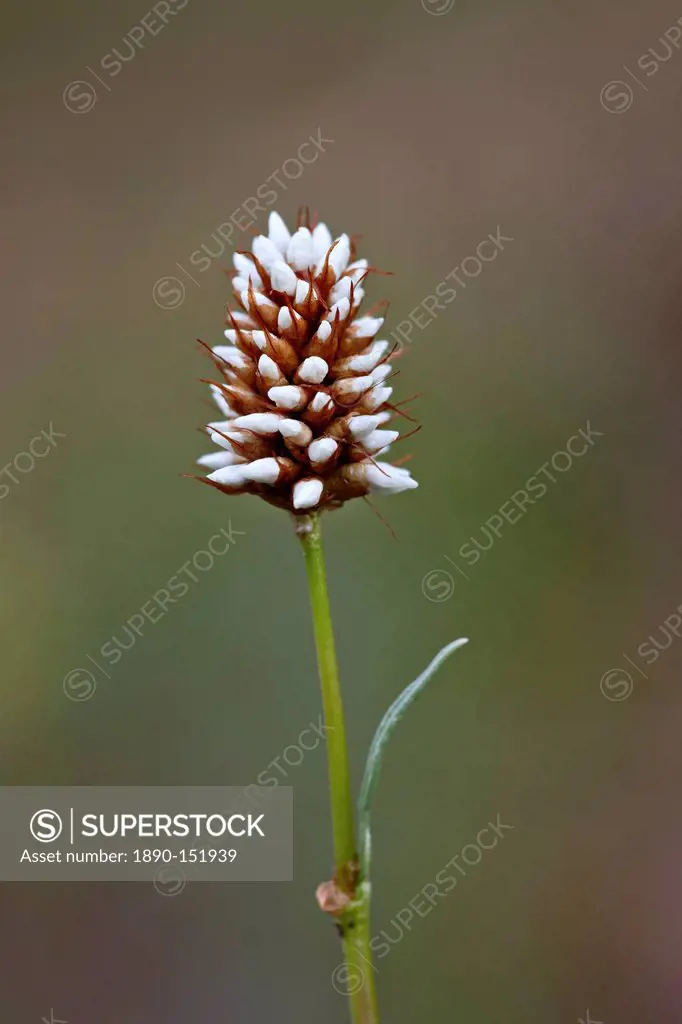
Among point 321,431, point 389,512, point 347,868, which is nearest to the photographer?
point 347,868

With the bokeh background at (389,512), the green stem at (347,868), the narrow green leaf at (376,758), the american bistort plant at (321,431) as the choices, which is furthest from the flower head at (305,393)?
the bokeh background at (389,512)

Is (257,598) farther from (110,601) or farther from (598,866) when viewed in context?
(598,866)

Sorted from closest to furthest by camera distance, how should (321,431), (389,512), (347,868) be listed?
1. (347,868)
2. (321,431)
3. (389,512)

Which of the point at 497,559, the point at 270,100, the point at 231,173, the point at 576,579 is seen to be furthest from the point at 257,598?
the point at 270,100

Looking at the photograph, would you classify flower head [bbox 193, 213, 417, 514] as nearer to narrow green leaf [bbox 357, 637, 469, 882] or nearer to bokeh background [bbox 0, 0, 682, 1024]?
narrow green leaf [bbox 357, 637, 469, 882]

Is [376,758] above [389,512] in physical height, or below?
below

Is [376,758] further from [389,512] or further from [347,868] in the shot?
[389,512]

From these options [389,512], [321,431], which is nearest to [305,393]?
[321,431]
